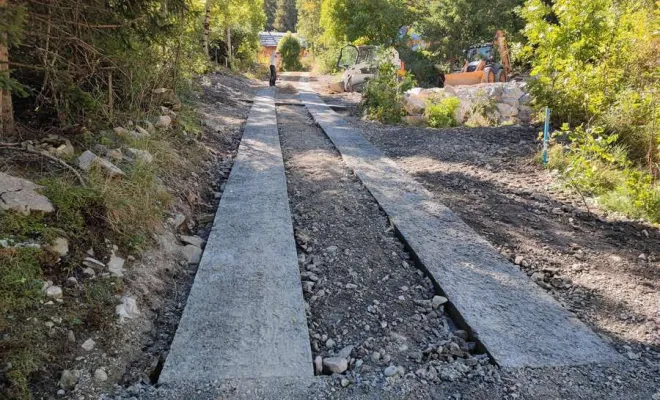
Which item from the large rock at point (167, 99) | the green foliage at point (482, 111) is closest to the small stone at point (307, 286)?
the large rock at point (167, 99)

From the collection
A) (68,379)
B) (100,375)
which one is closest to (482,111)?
(100,375)

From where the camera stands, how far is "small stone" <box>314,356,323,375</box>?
238 cm

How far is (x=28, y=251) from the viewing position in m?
2.53

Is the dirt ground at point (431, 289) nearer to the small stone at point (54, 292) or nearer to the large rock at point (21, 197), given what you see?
the small stone at point (54, 292)

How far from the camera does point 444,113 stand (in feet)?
31.0

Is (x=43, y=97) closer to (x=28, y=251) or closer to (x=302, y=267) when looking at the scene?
(x=28, y=251)

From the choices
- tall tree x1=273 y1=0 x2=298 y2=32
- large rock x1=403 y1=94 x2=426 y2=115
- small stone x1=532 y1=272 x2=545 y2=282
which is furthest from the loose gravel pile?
tall tree x1=273 y1=0 x2=298 y2=32

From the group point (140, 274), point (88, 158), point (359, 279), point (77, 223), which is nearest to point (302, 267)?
point (359, 279)

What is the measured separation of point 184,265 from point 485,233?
2.60 meters

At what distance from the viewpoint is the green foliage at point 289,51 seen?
35.6 metres

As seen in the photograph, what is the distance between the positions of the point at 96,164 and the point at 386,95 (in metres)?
7.94

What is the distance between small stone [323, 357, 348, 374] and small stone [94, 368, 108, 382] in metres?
1.09

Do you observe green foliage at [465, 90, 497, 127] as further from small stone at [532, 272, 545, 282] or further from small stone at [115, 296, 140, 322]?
small stone at [115, 296, 140, 322]

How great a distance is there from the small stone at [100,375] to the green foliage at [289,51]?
117 feet
